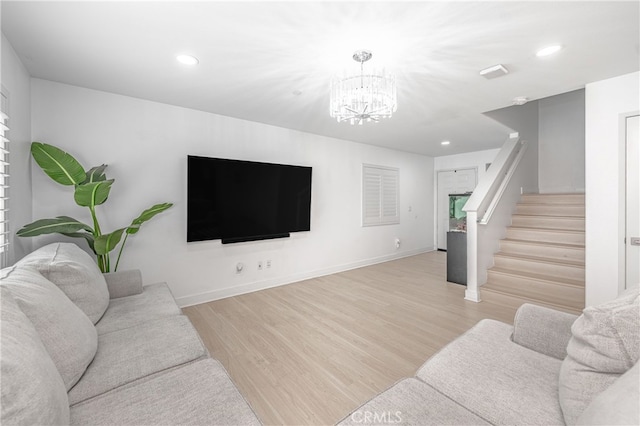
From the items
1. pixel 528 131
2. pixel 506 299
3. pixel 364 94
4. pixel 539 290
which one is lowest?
pixel 506 299

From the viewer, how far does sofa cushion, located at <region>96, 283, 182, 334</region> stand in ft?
5.95

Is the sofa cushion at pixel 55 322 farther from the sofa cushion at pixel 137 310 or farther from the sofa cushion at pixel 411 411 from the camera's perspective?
the sofa cushion at pixel 411 411

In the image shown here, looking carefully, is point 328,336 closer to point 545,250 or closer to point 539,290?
point 539,290

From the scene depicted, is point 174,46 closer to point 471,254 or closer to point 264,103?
point 264,103

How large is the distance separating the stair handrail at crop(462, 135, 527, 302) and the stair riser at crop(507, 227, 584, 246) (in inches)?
25.6

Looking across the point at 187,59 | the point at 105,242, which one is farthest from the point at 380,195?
the point at 105,242

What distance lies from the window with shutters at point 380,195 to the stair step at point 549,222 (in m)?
2.22

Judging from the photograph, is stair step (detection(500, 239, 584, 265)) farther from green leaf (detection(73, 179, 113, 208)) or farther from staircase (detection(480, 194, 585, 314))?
green leaf (detection(73, 179, 113, 208))

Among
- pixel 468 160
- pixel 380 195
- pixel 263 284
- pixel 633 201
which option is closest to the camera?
pixel 633 201

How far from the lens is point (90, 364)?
1337 mm

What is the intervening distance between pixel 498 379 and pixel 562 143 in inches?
234

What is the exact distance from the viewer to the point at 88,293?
5.83 ft

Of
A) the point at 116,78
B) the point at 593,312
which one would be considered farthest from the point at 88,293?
the point at 593,312

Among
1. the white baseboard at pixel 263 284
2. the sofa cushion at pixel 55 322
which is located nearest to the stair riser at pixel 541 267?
the white baseboard at pixel 263 284
